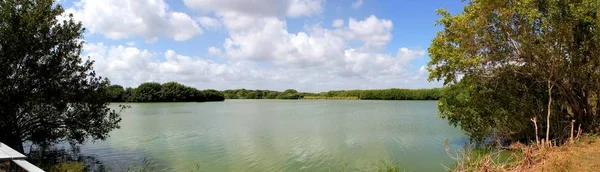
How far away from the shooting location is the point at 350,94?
98188 millimetres

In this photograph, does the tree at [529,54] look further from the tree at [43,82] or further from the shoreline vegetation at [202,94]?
the shoreline vegetation at [202,94]

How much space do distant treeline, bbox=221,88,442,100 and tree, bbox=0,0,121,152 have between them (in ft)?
204

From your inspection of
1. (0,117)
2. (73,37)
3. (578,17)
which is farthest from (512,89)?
(0,117)

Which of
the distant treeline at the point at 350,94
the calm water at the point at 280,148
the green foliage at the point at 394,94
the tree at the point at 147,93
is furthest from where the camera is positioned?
the distant treeline at the point at 350,94

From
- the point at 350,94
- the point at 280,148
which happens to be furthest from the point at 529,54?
the point at 350,94

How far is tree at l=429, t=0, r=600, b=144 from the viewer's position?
11164 mm

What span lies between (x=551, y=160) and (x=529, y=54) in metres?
4.12

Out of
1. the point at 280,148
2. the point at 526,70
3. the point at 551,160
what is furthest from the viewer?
the point at 280,148

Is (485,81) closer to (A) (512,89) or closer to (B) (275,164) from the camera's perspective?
(A) (512,89)

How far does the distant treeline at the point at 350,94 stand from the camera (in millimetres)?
80162

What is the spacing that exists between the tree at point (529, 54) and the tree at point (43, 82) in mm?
12216

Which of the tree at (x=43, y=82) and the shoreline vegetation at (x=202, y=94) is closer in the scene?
the tree at (x=43, y=82)

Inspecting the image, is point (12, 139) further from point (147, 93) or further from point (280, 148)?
point (147, 93)

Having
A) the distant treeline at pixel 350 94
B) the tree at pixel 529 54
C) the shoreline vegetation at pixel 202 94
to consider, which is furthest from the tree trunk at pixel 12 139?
the distant treeline at pixel 350 94
